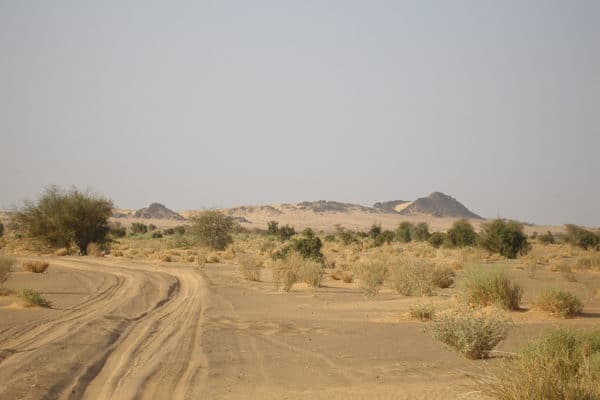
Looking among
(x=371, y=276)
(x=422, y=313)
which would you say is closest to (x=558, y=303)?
(x=422, y=313)

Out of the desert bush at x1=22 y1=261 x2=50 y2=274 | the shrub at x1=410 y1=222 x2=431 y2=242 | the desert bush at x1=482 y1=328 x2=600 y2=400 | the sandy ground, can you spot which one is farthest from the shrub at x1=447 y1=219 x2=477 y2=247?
the desert bush at x1=482 y1=328 x2=600 y2=400

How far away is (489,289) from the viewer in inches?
683

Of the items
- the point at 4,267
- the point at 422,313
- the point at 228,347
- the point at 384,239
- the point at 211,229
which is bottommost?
the point at 228,347

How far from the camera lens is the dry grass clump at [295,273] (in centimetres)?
2480

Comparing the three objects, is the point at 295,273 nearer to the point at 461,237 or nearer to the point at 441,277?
the point at 441,277

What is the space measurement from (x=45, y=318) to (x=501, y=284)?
12120mm

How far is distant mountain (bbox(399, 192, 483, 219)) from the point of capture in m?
180

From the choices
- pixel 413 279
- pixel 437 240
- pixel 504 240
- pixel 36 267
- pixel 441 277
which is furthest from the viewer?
pixel 437 240

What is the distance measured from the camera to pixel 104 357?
11.1 metres

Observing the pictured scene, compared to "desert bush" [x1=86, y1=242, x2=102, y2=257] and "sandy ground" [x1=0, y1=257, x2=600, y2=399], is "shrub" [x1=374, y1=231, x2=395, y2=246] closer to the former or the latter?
"desert bush" [x1=86, y1=242, x2=102, y2=257]

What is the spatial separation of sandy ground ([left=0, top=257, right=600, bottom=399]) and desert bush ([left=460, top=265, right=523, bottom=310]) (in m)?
1.01

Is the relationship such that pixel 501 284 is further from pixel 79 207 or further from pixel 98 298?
pixel 79 207

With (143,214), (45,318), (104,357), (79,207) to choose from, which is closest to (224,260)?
(79,207)

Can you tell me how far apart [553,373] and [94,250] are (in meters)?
43.2
